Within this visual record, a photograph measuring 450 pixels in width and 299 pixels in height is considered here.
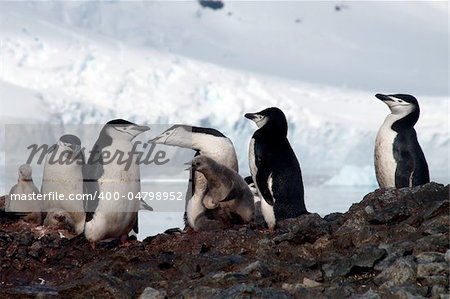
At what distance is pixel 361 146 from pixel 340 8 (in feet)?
153

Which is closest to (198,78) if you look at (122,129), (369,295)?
(122,129)

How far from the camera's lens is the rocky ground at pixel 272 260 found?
516 centimetres

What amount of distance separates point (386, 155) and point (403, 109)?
0.42 metres

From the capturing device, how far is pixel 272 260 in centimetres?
588

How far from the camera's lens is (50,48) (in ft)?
178

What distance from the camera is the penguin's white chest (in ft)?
25.8

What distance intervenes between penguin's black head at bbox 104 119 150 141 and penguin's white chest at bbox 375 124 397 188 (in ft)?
6.24

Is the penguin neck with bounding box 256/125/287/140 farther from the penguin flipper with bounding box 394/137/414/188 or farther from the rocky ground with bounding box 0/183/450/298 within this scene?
the penguin flipper with bounding box 394/137/414/188

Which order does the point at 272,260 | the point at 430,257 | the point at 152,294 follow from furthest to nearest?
the point at 272,260
the point at 152,294
the point at 430,257

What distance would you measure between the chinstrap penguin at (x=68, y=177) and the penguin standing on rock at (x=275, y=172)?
4.46 feet

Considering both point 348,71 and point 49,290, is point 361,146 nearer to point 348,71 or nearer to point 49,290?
point 49,290

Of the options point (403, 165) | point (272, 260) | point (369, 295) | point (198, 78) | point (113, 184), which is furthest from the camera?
point (198, 78)

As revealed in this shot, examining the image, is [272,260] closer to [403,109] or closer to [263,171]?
[263,171]

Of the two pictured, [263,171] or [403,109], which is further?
[403,109]
